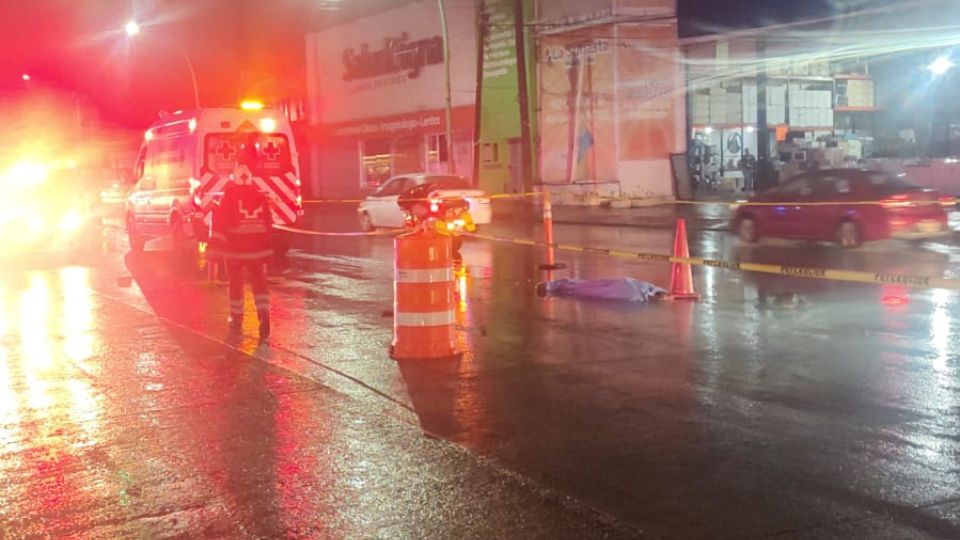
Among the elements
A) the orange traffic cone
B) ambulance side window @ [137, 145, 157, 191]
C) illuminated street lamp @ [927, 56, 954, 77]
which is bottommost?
the orange traffic cone

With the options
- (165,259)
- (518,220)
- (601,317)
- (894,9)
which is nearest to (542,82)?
(518,220)

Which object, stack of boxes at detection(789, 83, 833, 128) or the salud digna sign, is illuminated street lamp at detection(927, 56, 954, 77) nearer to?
stack of boxes at detection(789, 83, 833, 128)

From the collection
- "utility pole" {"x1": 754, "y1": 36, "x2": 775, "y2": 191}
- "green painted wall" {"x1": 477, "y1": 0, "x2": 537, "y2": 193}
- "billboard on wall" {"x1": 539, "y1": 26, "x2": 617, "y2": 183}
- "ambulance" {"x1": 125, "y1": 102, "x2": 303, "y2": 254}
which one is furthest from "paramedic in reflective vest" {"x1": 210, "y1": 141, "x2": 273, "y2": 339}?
"utility pole" {"x1": 754, "y1": 36, "x2": 775, "y2": 191}

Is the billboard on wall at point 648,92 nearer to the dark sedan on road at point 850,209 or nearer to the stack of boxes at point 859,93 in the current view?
the stack of boxes at point 859,93

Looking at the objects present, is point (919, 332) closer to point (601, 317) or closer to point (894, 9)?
point (601, 317)

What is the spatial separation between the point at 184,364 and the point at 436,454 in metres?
3.79

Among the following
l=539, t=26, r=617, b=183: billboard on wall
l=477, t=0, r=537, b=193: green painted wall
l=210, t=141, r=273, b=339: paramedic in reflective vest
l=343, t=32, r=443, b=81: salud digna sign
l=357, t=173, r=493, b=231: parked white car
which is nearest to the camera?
l=210, t=141, r=273, b=339: paramedic in reflective vest

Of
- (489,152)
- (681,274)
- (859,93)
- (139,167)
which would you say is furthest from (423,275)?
(859,93)

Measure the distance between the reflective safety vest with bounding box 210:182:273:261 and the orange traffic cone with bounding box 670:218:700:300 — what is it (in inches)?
196

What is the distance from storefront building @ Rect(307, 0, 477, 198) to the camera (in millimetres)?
42344

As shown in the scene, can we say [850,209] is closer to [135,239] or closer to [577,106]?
[135,239]

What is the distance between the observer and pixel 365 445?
248 inches

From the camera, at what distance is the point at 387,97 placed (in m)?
47.9

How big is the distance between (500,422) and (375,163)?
145ft
